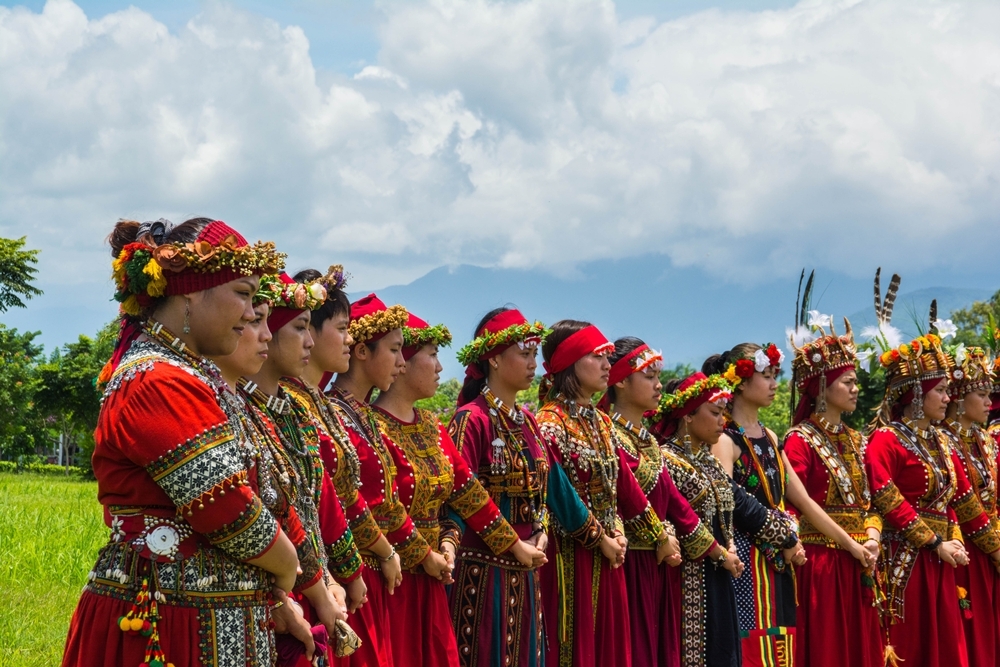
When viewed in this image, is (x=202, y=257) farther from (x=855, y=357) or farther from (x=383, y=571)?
(x=855, y=357)

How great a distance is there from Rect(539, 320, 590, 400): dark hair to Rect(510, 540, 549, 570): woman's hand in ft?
3.19

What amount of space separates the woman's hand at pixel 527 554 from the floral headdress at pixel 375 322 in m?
1.16

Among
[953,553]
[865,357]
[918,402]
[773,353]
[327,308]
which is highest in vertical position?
[865,357]

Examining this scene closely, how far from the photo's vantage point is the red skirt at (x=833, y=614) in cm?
670

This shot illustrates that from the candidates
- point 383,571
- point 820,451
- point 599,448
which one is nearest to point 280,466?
point 383,571

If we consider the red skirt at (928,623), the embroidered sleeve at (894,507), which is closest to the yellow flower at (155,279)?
the embroidered sleeve at (894,507)

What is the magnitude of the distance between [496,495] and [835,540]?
2612mm

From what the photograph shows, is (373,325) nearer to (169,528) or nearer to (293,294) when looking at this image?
(293,294)

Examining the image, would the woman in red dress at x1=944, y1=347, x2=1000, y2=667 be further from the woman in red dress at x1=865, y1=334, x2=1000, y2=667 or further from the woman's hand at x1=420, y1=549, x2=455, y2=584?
the woman's hand at x1=420, y1=549, x2=455, y2=584

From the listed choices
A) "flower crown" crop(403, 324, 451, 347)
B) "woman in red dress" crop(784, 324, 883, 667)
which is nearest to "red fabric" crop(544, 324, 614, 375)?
"flower crown" crop(403, 324, 451, 347)

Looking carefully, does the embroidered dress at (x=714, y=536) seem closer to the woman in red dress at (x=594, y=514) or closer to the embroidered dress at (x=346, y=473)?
the woman in red dress at (x=594, y=514)

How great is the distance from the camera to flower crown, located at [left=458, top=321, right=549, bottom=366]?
5.30 m

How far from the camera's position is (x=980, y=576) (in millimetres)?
7621

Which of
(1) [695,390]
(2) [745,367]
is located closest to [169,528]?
(1) [695,390]
